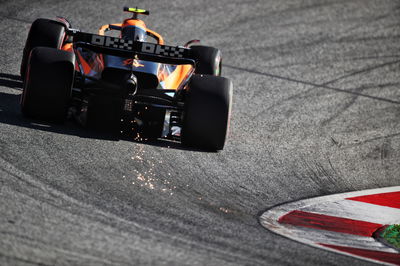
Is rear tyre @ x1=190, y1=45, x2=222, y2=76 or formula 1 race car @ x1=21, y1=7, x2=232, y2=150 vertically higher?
rear tyre @ x1=190, y1=45, x2=222, y2=76

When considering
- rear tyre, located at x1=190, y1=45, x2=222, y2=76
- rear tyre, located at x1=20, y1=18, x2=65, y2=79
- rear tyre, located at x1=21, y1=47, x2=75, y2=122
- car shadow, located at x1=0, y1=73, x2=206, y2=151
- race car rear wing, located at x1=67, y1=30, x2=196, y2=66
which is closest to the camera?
rear tyre, located at x1=21, y1=47, x2=75, y2=122

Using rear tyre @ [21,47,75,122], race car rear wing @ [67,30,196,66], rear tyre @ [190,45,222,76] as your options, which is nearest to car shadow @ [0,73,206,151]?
rear tyre @ [21,47,75,122]

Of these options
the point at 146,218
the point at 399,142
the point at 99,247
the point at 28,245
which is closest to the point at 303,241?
the point at 146,218

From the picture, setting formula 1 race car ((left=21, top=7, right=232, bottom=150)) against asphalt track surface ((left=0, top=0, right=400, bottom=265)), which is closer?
asphalt track surface ((left=0, top=0, right=400, bottom=265))

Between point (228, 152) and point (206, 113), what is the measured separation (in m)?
0.68

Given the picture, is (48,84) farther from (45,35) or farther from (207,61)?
(207,61)

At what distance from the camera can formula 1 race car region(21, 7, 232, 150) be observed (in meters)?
7.37

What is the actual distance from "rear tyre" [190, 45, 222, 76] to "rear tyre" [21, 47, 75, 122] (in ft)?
6.87

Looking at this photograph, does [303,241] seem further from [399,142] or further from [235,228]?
[399,142]

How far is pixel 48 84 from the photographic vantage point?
732 cm

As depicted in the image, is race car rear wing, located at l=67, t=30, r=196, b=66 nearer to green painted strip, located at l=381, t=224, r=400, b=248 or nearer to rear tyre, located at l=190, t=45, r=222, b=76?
rear tyre, located at l=190, t=45, r=222, b=76

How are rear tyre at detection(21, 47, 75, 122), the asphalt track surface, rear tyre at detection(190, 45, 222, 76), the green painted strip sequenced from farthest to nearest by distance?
rear tyre at detection(190, 45, 222, 76) → rear tyre at detection(21, 47, 75, 122) → the green painted strip → the asphalt track surface

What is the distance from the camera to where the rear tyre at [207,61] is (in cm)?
911

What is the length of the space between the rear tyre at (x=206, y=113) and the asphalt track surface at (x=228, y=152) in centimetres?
18
